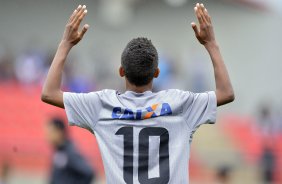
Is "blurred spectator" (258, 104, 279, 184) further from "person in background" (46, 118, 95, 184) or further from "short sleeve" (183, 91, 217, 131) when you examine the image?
"short sleeve" (183, 91, 217, 131)

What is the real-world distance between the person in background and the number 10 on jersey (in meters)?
6.19

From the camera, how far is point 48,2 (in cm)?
2739

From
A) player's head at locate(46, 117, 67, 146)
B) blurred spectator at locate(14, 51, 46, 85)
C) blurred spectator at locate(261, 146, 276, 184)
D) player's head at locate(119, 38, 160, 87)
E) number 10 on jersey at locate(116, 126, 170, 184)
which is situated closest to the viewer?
number 10 on jersey at locate(116, 126, 170, 184)

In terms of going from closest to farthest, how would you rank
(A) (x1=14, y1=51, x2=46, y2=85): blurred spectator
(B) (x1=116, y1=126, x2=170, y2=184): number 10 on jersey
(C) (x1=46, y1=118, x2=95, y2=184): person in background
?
(B) (x1=116, y1=126, x2=170, y2=184): number 10 on jersey → (C) (x1=46, y1=118, x2=95, y2=184): person in background → (A) (x1=14, y1=51, x2=46, y2=85): blurred spectator

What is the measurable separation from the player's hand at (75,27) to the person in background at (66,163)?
235 inches

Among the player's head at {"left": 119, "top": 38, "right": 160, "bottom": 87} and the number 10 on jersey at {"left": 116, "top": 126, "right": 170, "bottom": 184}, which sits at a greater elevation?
the player's head at {"left": 119, "top": 38, "right": 160, "bottom": 87}

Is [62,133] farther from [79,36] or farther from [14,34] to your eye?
[14,34]

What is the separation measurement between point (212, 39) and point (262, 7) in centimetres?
2498

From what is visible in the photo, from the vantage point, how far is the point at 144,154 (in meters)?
4.34

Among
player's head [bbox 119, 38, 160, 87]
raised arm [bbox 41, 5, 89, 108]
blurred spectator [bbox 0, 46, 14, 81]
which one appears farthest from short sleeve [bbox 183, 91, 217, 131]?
blurred spectator [bbox 0, 46, 14, 81]

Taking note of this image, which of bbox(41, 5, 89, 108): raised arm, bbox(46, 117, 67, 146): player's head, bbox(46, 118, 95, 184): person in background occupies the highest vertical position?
bbox(41, 5, 89, 108): raised arm

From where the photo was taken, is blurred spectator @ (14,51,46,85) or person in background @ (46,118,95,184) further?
blurred spectator @ (14,51,46,85)

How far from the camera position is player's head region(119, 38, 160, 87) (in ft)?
14.6

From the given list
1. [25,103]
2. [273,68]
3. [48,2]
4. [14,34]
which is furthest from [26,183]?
[273,68]
